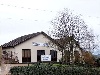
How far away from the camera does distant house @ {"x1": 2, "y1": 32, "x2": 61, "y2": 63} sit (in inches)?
1628

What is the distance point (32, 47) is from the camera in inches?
1672

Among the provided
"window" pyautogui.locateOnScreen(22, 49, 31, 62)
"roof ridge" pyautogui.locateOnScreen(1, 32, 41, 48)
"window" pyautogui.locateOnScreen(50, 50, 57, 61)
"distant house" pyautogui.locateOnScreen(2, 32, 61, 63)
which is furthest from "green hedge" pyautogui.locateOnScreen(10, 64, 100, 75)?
"window" pyautogui.locateOnScreen(50, 50, 57, 61)

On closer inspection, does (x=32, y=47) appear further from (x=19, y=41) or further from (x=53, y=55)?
(x=53, y=55)

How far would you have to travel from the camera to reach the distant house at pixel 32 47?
1628 inches

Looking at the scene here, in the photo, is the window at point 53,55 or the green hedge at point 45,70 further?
the window at point 53,55

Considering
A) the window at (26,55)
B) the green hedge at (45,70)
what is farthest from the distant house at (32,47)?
the green hedge at (45,70)

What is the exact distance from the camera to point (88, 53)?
39.0 metres

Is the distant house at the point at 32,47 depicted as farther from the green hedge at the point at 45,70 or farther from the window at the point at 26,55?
the green hedge at the point at 45,70

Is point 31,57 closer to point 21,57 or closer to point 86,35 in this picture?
point 21,57

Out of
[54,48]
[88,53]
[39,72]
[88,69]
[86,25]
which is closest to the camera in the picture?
[39,72]

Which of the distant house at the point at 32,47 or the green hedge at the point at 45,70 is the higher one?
the distant house at the point at 32,47

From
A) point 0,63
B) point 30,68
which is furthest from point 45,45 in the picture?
point 30,68

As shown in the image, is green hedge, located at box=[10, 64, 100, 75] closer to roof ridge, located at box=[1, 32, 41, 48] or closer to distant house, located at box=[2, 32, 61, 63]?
distant house, located at box=[2, 32, 61, 63]

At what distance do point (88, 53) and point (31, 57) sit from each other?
8518mm
